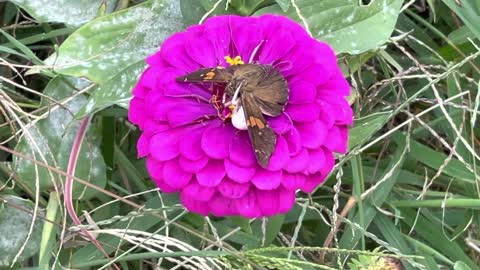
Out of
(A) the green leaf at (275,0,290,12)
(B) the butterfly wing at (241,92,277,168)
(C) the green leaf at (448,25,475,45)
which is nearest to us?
(B) the butterfly wing at (241,92,277,168)

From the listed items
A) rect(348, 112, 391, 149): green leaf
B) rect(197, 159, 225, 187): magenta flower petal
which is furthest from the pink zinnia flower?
rect(348, 112, 391, 149): green leaf

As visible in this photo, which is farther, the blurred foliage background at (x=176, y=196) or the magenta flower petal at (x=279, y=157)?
the blurred foliage background at (x=176, y=196)

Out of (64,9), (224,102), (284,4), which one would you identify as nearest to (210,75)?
(224,102)

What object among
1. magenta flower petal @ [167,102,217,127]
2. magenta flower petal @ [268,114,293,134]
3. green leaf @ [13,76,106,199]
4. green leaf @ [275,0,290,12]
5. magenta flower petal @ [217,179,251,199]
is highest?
green leaf @ [275,0,290,12]

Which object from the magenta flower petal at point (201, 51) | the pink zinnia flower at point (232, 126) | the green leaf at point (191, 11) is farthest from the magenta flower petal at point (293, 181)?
the green leaf at point (191, 11)

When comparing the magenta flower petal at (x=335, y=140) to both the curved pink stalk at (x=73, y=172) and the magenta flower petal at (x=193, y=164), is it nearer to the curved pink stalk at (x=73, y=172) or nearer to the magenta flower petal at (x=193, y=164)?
the magenta flower petal at (x=193, y=164)

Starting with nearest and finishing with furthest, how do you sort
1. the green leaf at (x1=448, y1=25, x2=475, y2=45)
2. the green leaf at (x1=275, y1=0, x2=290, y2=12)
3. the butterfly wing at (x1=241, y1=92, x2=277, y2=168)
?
the butterfly wing at (x1=241, y1=92, x2=277, y2=168) → the green leaf at (x1=275, y1=0, x2=290, y2=12) → the green leaf at (x1=448, y1=25, x2=475, y2=45)

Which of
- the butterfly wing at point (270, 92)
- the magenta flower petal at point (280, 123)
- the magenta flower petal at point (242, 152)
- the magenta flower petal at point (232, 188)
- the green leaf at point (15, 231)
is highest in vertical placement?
the butterfly wing at point (270, 92)

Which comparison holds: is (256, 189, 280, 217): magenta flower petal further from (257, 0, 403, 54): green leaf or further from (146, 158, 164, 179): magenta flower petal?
(257, 0, 403, 54): green leaf
